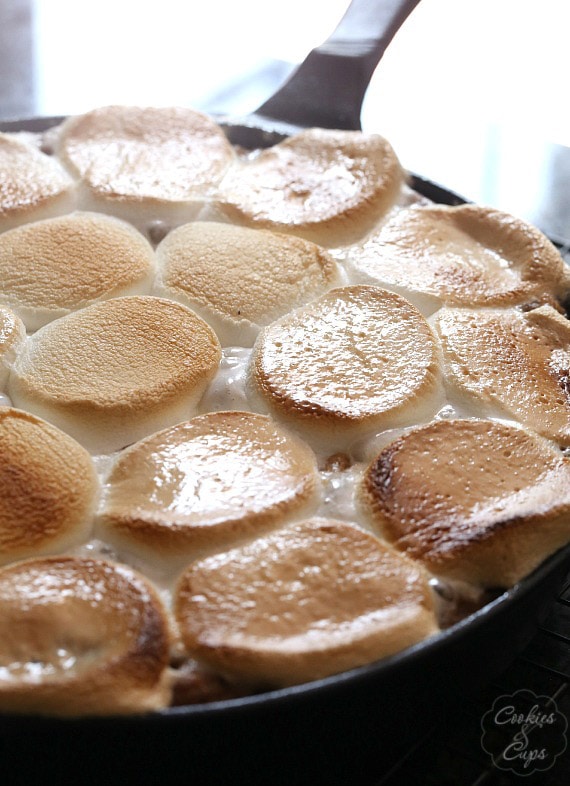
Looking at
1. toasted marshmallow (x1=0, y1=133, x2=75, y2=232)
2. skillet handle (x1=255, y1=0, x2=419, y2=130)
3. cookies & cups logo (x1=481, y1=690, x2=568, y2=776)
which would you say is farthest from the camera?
skillet handle (x1=255, y1=0, x2=419, y2=130)

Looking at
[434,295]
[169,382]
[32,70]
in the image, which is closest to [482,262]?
[434,295]

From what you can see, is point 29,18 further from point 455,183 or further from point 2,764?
point 2,764

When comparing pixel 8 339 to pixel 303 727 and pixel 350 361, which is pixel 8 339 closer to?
pixel 350 361

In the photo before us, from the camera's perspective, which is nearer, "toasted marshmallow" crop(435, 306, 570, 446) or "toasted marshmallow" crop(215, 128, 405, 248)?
"toasted marshmallow" crop(435, 306, 570, 446)

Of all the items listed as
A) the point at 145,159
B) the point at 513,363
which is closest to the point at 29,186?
the point at 145,159

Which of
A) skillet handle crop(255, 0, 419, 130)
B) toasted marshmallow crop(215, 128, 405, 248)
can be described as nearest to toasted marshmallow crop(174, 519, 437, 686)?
toasted marshmallow crop(215, 128, 405, 248)

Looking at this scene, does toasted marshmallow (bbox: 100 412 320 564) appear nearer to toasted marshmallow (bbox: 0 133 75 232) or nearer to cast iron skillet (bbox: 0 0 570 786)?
cast iron skillet (bbox: 0 0 570 786)
